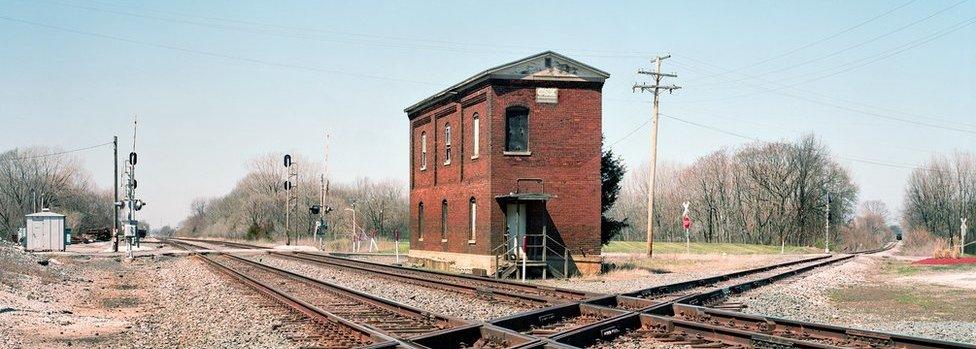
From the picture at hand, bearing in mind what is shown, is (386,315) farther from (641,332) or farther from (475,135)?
(475,135)

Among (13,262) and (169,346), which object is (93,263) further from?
(169,346)

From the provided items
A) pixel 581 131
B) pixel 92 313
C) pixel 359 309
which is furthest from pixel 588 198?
pixel 92 313

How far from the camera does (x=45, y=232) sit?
4922cm

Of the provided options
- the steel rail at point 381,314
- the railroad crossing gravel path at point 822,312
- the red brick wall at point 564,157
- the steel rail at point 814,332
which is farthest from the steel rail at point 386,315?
the red brick wall at point 564,157

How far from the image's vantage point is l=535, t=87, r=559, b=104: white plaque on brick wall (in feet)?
90.7

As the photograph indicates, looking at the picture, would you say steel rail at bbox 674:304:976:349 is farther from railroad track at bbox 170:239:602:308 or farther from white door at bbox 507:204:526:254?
white door at bbox 507:204:526:254

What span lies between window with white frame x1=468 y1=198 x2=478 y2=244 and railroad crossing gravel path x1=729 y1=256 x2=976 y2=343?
1034 cm

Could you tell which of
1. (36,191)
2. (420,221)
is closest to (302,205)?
(36,191)

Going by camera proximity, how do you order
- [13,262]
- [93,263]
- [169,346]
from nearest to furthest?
[169,346], [13,262], [93,263]

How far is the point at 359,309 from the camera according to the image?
48.6 ft

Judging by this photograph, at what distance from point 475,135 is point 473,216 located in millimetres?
2821

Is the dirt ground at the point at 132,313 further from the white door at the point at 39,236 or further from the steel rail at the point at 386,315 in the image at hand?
the white door at the point at 39,236

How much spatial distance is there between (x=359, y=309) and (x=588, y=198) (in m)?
14.2

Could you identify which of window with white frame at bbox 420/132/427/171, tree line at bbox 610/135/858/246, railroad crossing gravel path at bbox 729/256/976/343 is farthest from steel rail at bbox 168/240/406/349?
tree line at bbox 610/135/858/246
